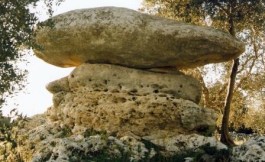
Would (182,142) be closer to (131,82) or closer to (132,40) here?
(131,82)

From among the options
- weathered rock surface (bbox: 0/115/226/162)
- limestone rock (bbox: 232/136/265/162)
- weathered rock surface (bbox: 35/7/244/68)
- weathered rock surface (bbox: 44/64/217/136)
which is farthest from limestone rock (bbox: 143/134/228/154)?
weathered rock surface (bbox: 35/7/244/68)

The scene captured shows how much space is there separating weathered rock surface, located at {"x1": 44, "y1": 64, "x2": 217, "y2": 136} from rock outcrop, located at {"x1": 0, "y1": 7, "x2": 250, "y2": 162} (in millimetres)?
47

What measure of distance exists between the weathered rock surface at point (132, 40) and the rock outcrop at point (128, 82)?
0.05 m

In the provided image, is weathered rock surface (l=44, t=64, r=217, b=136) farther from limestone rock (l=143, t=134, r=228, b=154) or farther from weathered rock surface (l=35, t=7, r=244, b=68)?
weathered rock surface (l=35, t=7, r=244, b=68)

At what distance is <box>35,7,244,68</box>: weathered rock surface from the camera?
961 inches

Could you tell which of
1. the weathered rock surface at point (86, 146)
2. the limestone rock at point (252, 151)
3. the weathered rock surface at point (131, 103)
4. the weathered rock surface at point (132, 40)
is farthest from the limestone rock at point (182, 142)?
the weathered rock surface at point (132, 40)

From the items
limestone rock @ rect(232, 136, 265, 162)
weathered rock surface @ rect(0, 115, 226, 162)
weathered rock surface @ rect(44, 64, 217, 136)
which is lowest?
weathered rock surface @ rect(0, 115, 226, 162)

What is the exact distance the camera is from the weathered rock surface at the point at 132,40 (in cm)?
2441

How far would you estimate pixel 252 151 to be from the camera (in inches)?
748

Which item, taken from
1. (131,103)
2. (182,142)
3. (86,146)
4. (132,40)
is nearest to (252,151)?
(182,142)

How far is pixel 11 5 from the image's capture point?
17.1 metres

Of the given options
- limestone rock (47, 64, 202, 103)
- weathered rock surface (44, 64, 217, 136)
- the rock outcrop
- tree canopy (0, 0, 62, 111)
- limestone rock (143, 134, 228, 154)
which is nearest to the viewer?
tree canopy (0, 0, 62, 111)

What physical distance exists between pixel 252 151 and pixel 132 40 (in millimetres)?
8485

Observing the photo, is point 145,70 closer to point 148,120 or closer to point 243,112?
point 148,120
